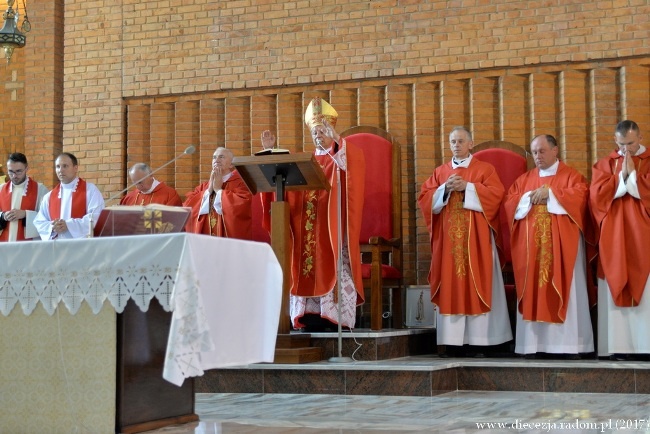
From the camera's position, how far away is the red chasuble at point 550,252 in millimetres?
7469

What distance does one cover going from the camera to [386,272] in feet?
26.7

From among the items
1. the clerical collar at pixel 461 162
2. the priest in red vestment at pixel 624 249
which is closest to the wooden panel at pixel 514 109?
the clerical collar at pixel 461 162

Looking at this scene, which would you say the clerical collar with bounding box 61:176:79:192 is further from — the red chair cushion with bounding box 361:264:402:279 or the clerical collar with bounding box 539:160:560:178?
the clerical collar with bounding box 539:160:560:178

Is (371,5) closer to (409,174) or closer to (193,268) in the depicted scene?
(409,174)

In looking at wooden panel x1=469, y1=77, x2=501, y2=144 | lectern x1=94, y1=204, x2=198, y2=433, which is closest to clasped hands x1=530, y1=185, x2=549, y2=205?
wooden panel x1=469, y1=77, x2=501, y2=144

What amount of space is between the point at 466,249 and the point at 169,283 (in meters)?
4.07

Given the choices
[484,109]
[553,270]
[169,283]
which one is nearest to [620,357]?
[553,270]

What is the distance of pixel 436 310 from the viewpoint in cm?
820

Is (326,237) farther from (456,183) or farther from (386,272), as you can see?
(456,183)

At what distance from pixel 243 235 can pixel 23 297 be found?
393 centimetres

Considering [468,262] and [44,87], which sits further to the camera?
[44,87]

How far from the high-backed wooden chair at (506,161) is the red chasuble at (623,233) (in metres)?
1.03

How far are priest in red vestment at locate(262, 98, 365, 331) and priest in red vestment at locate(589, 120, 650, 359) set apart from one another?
1925 millimetres

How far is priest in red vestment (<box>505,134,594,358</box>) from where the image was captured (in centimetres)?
748
